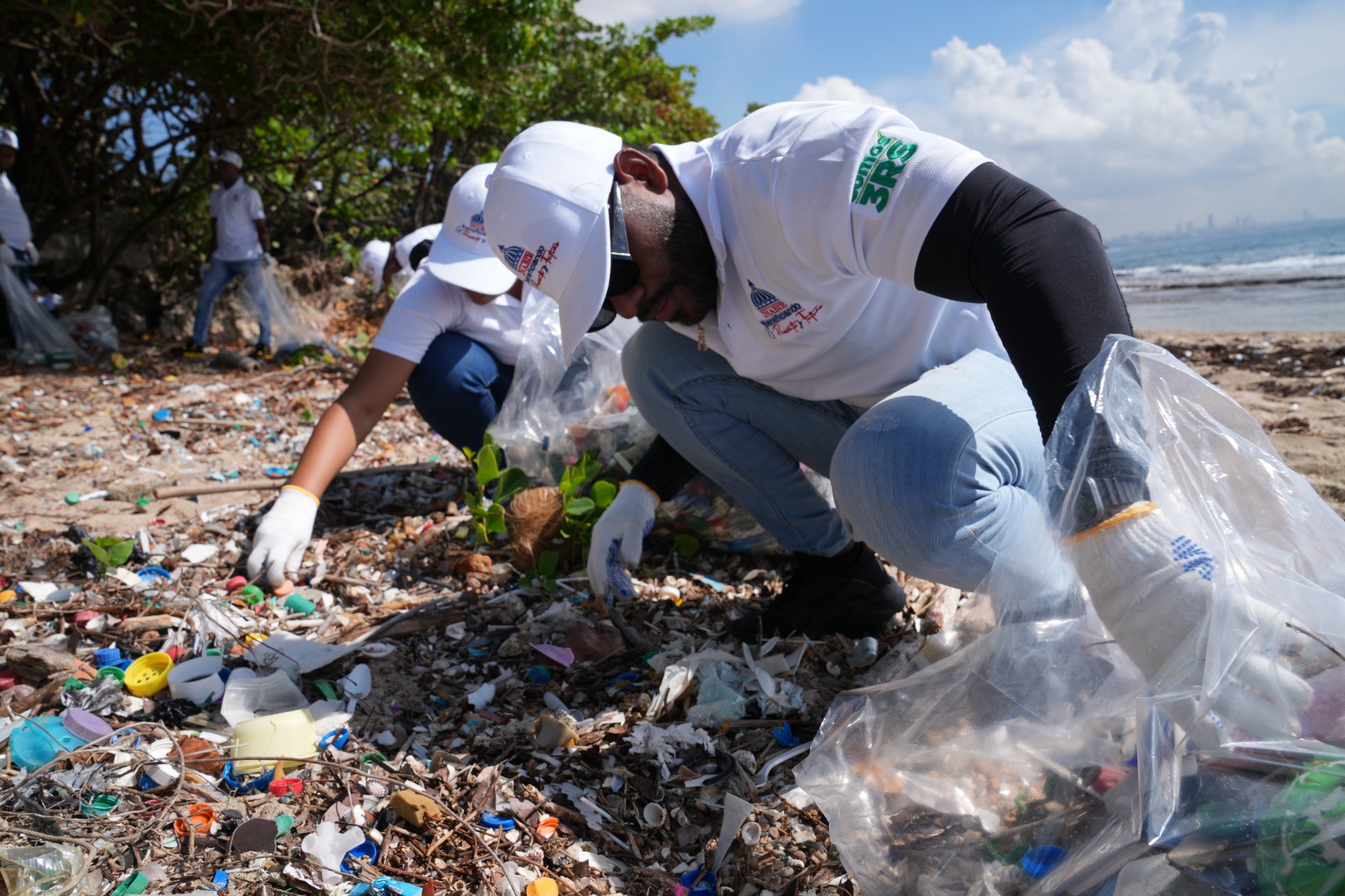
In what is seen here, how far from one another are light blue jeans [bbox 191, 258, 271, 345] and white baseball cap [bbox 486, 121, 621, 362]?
6611 mm

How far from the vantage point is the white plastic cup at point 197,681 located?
185 centimetres

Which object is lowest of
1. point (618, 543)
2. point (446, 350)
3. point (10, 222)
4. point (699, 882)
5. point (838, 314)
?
point (699, 882)

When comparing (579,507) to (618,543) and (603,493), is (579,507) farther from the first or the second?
(618,543)

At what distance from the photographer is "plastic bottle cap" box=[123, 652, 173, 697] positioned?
184 centimetres

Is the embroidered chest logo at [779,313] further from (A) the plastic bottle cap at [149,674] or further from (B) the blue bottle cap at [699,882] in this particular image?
(A) the plastic bottle cap at [149,674]

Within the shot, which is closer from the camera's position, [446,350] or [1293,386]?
[446,350]

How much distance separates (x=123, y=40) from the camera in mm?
6266

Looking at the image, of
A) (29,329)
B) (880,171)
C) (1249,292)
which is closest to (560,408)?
(880,171)

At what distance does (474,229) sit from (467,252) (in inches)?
3.3

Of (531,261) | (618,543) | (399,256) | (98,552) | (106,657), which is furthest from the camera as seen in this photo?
(399,256)

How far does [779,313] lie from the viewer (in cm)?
176

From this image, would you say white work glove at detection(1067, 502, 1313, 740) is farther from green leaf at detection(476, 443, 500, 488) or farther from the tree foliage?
the tree foliage

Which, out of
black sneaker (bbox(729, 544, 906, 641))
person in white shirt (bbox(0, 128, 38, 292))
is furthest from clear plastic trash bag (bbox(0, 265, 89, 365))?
black sneaker (bbox(729, 544, 906, 641))

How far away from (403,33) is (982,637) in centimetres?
715
